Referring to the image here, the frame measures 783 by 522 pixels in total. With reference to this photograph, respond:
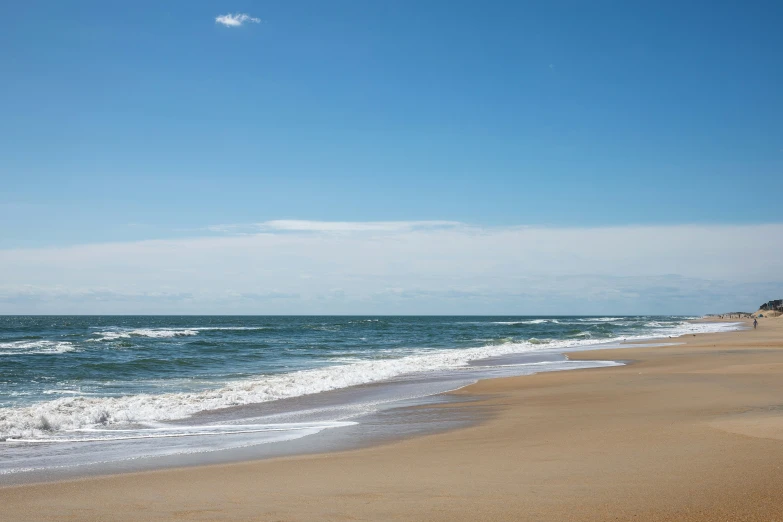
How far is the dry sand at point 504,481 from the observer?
18.4 ft

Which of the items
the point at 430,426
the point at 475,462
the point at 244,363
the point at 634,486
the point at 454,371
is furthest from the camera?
the point at 244,363

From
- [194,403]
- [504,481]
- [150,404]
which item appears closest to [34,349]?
[150,404]

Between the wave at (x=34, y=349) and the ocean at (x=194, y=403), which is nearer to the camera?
the ocean at (x=194, y=403)

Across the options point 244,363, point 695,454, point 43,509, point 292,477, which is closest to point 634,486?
point 695,454

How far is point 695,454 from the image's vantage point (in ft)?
24.0

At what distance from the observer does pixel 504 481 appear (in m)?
6.60

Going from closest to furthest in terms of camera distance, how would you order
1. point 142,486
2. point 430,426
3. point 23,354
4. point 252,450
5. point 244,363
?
point 142,486
point 252,450
point 430,426
point 244,363
point 23,354

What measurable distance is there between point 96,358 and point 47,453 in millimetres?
22735

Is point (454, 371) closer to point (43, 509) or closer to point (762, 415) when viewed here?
point (762, 415)

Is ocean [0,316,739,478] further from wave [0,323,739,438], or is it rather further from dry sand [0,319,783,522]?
dry sand [0,319,783,522]

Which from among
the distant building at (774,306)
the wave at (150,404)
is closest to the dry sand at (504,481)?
the wave at (150,404)

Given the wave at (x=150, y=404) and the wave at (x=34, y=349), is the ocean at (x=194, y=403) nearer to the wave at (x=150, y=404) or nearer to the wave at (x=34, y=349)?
the wave at (x=150, y=404)

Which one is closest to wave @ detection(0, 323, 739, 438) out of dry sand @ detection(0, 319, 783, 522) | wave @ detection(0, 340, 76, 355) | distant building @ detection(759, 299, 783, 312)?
dry sand @ detection(0, 319, 783, 522)

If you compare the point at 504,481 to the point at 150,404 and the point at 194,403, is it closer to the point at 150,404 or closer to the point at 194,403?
the point at 194,403
